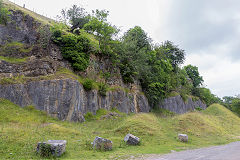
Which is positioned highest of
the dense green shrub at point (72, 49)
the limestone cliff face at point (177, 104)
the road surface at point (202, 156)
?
the dense green shrub at point (72, 49)

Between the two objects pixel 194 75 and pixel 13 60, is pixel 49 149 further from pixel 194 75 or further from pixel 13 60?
pixel 194 75

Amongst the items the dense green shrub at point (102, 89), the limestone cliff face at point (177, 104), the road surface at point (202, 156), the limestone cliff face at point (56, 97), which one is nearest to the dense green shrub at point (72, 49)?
the dense green shrub at point (102, 89)

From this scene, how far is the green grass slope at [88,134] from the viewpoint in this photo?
930 cm

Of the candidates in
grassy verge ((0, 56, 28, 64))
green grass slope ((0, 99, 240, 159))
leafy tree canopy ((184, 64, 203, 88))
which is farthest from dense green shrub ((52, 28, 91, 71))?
leafy tree canopy ((184, 64, 203, 88))

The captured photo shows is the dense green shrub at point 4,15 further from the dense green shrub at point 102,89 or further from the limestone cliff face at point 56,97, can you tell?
the dense green shrub at point 102,89

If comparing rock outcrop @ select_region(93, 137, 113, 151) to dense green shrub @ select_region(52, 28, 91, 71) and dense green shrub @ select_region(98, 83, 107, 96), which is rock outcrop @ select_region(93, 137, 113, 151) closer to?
dense green shrub @ select_region(98, 83, 107, 96)

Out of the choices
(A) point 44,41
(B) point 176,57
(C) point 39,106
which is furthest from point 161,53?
(C) point 39,106

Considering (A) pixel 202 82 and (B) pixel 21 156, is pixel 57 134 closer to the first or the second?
(B) pixel 21 156

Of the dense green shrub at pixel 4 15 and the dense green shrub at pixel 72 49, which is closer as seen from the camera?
the dense green shrub at pixel 72 49

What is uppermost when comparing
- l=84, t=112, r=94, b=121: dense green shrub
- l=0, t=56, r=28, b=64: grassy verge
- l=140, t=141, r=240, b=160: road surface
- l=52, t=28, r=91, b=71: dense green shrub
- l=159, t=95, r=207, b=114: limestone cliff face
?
l=52, t=28, r=91, b=71: dense green shrub

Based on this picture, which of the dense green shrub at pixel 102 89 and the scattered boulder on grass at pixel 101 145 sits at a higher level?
the dense green shrub at pixel 102 89

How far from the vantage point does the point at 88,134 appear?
1463cm

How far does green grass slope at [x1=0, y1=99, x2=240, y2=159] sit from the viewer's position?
9.30 metres

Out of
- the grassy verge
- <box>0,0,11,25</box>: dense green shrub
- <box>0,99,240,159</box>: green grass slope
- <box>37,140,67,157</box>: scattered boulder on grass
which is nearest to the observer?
<box>37,140,67,157</box>: scattered boulder on grass
